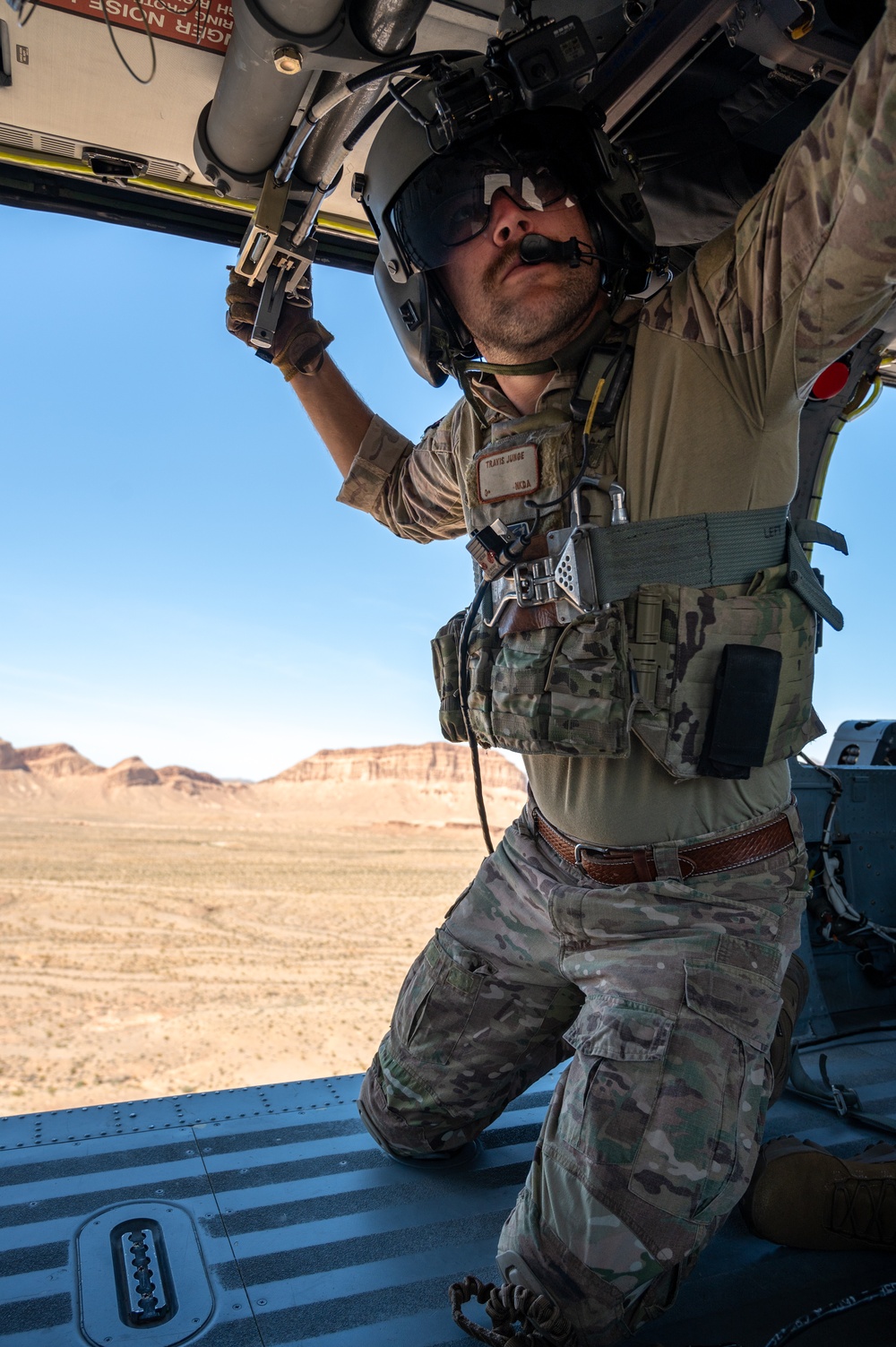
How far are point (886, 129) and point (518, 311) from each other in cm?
68

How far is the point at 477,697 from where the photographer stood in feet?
5.90

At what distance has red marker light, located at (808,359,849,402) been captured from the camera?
2.45 metres

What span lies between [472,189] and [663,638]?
34.7 inches

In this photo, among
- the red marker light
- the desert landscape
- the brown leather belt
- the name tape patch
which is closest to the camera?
the brown leather belt

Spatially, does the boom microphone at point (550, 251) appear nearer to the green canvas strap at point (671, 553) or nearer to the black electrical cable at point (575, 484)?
the black electrical cable at point (575, 484)

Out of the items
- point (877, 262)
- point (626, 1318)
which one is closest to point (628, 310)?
point (877, 262)

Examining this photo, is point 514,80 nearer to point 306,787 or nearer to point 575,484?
point 575,484

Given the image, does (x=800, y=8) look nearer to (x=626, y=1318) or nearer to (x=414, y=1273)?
(x=626, y=1318)

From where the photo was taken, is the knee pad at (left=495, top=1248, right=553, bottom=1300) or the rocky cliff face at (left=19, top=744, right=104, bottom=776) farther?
the rocky cliff face at (left=19, top=744, right=104, bottom=776)

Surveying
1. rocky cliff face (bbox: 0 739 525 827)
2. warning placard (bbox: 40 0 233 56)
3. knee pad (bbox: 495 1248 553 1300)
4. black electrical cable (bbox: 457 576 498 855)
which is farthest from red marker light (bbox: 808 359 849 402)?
rocky cliff face (bbox: 0 739 525 827)

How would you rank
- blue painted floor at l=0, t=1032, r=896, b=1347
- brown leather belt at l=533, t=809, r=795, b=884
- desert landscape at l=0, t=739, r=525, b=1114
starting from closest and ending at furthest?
blue painted floor at l=0, t=1032, r=896, b=1347 → brown leather belt at l=533, t=809, r=795, b=884 → desert landscape at l=0, t=739, r=525, b=1114

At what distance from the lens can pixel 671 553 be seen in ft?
5.27

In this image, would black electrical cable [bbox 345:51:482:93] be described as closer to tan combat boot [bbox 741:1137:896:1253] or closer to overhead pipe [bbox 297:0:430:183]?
overhead pipe [bbox 297:0:430:183]

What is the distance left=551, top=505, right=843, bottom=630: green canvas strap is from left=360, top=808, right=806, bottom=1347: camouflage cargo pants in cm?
46
